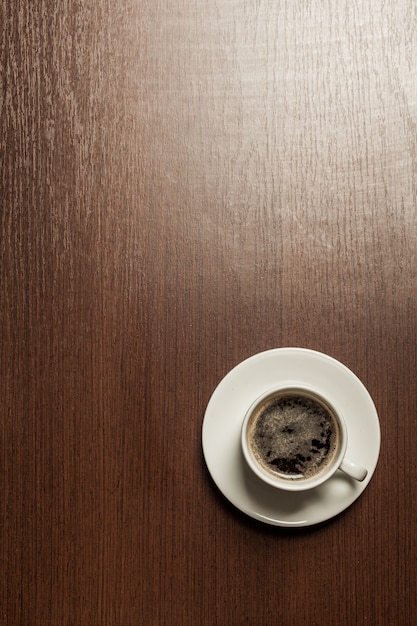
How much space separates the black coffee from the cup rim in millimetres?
12

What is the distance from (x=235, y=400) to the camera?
82cm

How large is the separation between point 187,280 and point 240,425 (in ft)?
0.57

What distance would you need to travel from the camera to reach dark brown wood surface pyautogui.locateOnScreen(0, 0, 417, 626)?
0.84m

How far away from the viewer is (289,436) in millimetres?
804

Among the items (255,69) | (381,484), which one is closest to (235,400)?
(381,484)

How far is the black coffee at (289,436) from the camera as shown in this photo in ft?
2.62

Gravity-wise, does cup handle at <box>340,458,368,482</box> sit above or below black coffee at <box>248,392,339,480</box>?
below

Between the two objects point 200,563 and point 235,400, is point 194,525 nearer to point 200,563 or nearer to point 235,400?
point 200,563

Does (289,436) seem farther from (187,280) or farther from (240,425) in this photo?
(187,280)

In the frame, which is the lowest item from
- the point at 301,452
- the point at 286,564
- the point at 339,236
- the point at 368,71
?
the point at 286,564

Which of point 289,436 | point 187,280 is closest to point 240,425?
point 289,436

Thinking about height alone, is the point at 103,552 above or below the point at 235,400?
below

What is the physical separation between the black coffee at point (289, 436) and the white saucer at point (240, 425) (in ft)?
0.08

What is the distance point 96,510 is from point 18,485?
9 cm
